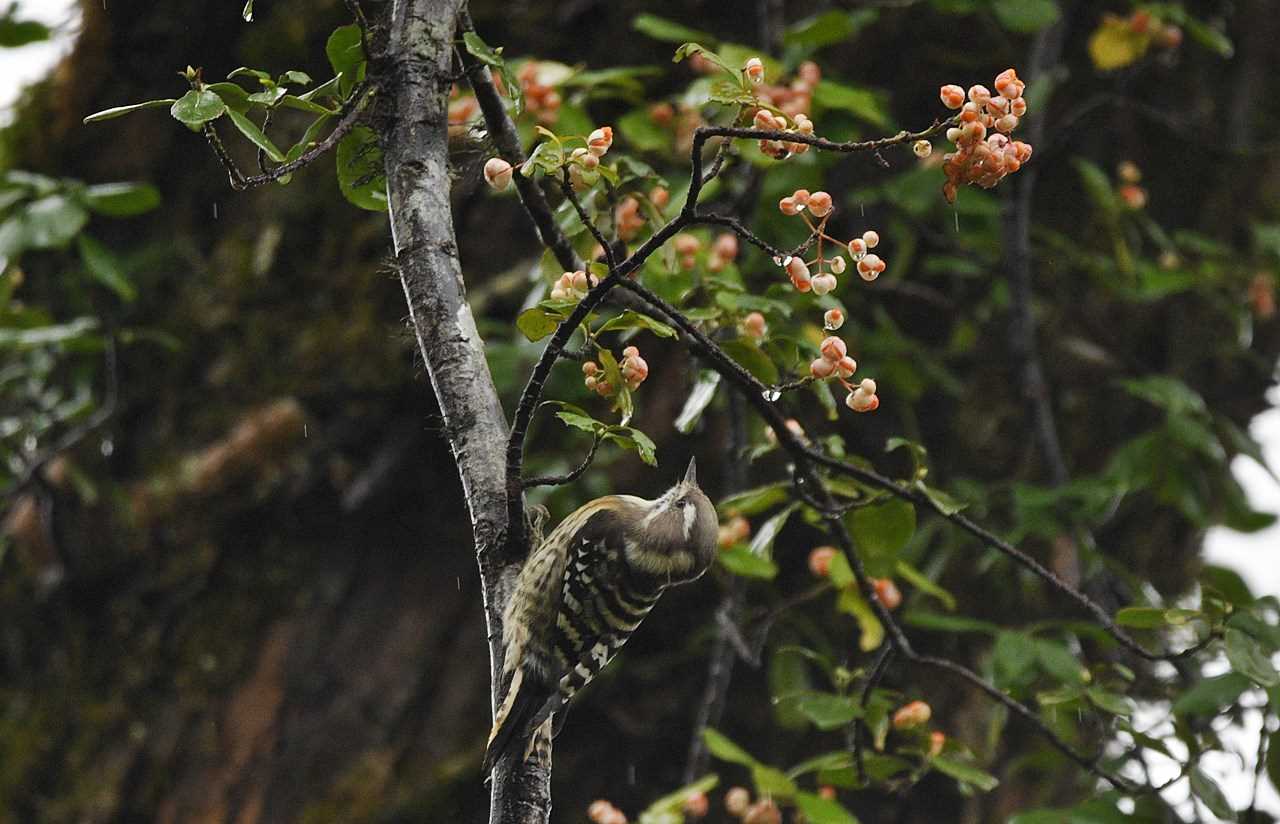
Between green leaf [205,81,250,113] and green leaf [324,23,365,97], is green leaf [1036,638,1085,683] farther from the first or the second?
green leaf [205,81,250,113]

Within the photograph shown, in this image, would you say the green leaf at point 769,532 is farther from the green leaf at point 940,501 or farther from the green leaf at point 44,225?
the green leaf at point 44,225

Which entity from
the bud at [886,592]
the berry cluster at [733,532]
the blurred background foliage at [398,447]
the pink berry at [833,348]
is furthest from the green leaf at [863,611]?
the pink berry at [833,348]

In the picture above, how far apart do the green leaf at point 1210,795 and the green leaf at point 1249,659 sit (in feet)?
0.94

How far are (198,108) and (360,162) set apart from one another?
0.29 m

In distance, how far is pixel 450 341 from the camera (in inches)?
60.6

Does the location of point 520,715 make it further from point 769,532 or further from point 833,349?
point 769,532

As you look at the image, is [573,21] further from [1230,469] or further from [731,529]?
[1230,469]

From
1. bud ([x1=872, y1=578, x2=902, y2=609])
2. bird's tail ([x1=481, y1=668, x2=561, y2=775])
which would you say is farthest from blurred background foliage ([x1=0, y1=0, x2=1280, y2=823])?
bird's tail ([x1=481, y1=668, x2=561, y2=775])

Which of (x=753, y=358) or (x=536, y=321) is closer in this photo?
(x=536, y=321)

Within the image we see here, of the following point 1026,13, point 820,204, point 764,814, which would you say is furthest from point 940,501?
point 1026,13

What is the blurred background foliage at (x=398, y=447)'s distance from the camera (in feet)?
10.6

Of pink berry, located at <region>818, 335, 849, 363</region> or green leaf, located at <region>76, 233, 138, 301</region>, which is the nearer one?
pink berry, located at <region>818, 335, 849, 363</region>

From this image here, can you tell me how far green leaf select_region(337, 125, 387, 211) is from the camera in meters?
1.73

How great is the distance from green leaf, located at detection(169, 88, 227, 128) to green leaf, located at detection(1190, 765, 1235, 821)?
73.0 inches
